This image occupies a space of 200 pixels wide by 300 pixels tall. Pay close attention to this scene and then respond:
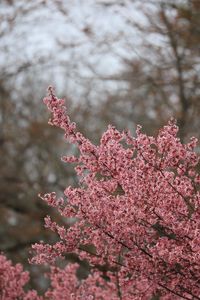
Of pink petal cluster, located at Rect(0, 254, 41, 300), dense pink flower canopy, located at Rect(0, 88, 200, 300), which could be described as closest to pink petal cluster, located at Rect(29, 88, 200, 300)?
dense pink flower canopy, located at Rect(0, 88, 200, 300)

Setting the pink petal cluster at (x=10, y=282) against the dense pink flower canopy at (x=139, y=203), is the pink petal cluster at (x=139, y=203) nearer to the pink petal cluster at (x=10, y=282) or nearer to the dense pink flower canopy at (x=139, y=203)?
the dense pink flower canopy at (x=139, y=203)

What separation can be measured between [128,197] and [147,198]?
130mm

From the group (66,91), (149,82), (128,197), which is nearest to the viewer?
(128,197)

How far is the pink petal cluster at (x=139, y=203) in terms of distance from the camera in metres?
3.67

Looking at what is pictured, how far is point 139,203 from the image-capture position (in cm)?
368

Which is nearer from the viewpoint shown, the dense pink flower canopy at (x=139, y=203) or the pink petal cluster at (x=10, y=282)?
the dense pink flower canopy at (x=139, y=203)

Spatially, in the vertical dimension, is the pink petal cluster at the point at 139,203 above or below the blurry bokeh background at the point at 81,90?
below

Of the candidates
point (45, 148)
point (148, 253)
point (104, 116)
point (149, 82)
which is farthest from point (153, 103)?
point (148, 253)

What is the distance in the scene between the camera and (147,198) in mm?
3717

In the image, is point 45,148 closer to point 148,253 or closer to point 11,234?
point 11,234

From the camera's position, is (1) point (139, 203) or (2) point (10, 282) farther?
(2) point (10, 282)

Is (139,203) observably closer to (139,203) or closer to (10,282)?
(139,203)

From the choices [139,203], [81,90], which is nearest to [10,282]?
[139,203]

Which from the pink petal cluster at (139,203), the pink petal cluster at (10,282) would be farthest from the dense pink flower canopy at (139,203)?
the pink petal cluster at (10,282)
